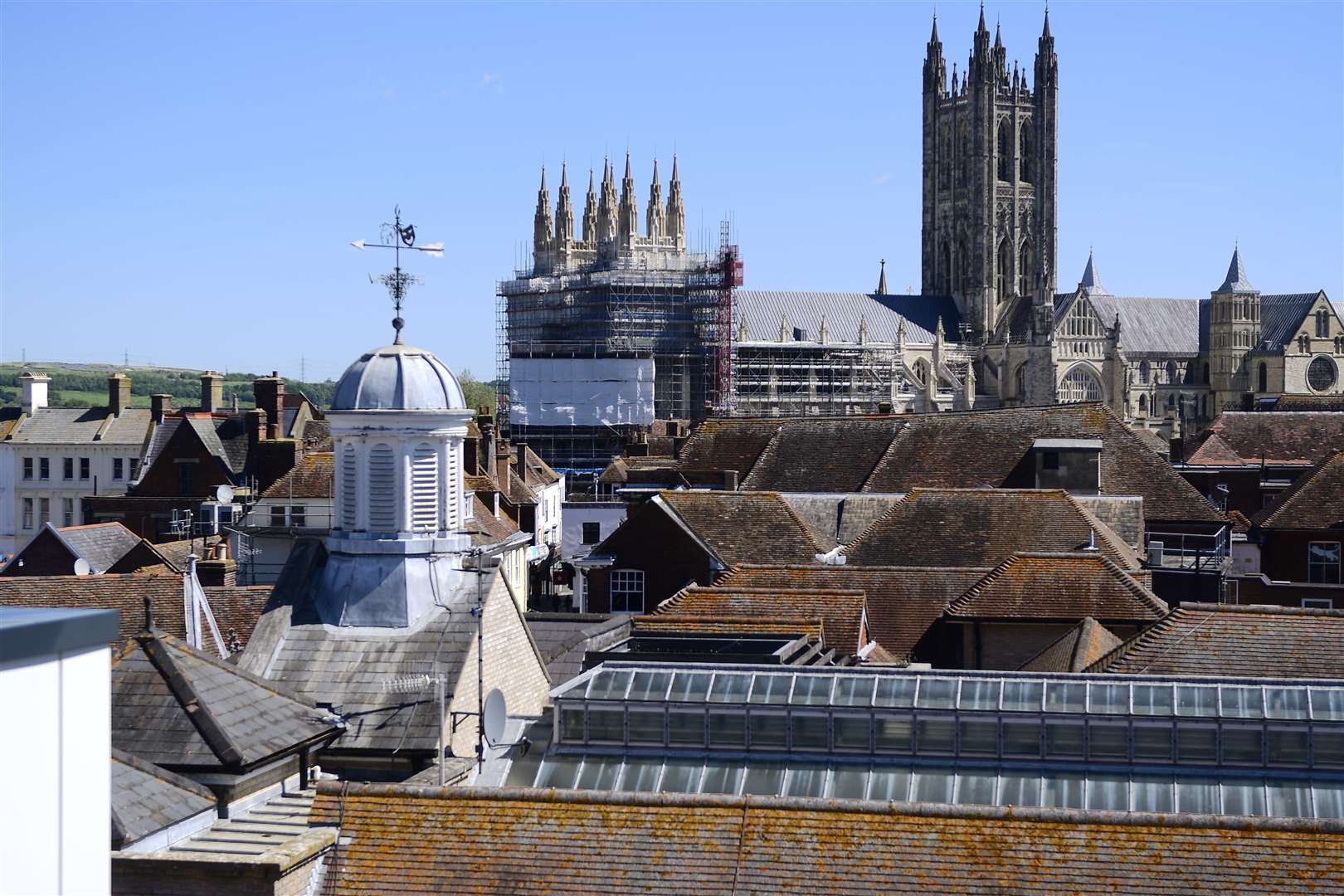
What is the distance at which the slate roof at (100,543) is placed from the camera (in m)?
33.8

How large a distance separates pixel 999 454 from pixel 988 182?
106 meters

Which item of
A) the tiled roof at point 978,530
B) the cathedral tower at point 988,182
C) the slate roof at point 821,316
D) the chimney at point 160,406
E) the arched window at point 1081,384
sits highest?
the cathedral tower at point 988,182

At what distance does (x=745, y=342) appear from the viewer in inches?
4761

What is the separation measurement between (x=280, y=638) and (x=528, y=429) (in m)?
80.2

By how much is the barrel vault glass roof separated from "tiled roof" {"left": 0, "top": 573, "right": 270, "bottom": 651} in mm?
8645

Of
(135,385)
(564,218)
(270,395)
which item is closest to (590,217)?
(564,218)

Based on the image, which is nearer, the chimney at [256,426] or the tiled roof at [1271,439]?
the chimney at [256,426]

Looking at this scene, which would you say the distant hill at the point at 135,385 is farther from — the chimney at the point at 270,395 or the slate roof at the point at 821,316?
the chimney at the point at 270,395

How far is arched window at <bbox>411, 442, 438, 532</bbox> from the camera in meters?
18.0

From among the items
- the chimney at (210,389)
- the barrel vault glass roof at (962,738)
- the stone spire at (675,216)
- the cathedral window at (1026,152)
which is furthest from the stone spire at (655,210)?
the barrel vault glass roof at (962,738)

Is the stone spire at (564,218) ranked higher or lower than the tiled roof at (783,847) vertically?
higher

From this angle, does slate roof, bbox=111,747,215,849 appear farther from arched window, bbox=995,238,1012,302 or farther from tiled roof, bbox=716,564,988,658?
arched window, bbox=995,238,1012,302

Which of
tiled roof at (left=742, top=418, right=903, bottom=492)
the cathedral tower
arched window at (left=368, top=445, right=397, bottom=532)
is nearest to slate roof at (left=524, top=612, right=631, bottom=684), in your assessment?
arched window at (left=368, top=445, right=397, bottom=532)

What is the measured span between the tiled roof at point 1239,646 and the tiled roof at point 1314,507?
52.1ft
